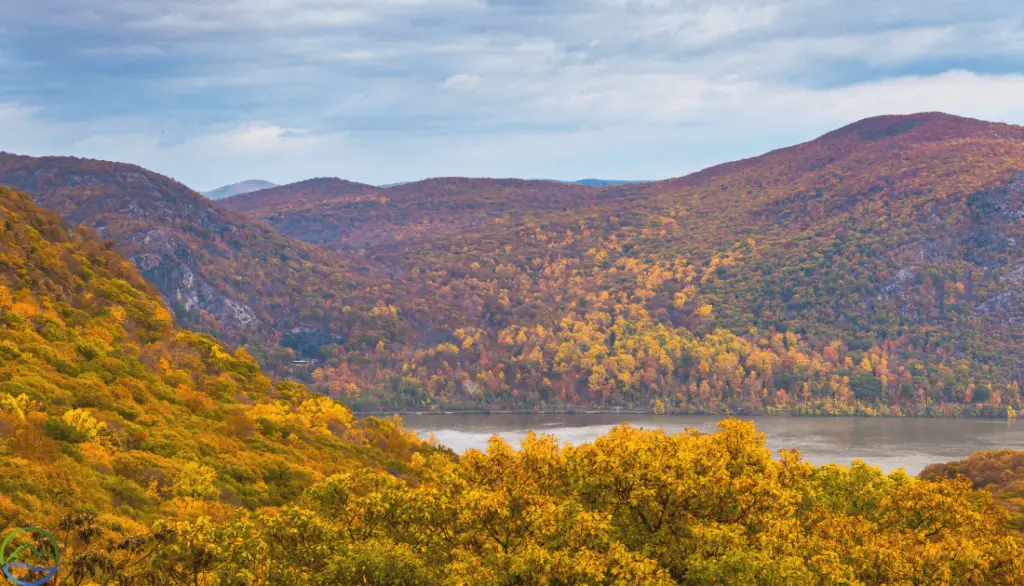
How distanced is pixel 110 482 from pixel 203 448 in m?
12.2

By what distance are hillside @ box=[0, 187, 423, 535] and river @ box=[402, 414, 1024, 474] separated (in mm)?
59377

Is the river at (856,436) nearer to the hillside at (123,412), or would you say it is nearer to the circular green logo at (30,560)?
the hillside at (123,412)

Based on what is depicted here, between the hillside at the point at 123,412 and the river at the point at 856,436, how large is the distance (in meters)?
59.4

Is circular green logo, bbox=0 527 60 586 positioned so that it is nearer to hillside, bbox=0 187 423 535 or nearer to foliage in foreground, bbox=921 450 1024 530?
hillside, bbox=0 187 423 535

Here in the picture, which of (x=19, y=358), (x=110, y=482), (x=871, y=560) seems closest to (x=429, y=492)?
(x=871, y=560)

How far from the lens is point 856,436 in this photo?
557 ft

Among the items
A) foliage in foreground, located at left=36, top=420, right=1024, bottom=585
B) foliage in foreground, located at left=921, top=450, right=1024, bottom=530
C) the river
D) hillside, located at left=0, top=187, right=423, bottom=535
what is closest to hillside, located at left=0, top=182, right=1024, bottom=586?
foliage in foreground, located at left=36, top=420, right=1024, bottom=585

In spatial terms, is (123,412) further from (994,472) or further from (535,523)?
(994,472)

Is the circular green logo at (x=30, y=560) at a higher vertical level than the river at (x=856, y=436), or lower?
higher

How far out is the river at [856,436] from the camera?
456 ft

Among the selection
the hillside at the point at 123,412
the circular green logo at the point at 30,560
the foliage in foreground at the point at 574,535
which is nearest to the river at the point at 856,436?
the hillside at the point at 123,412

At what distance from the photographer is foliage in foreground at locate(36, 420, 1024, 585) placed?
812 inches

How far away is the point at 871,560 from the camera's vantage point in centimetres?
2347

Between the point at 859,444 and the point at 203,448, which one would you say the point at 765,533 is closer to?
the point at 203,448
